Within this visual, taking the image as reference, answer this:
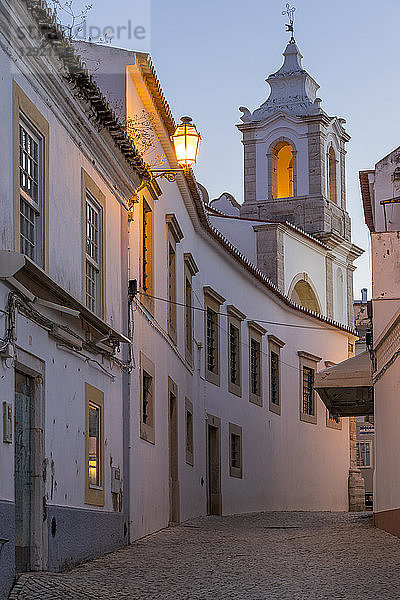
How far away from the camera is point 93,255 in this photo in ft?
45.6

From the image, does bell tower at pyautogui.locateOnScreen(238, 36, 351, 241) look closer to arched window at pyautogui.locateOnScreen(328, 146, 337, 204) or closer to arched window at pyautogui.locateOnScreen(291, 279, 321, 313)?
arched window at pyautogui.locateOnScreen(328, 146, 337, 204)

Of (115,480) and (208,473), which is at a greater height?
(115,480)

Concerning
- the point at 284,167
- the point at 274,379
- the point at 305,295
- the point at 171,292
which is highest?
the point at 284,167

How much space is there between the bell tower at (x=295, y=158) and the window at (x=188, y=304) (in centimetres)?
2149

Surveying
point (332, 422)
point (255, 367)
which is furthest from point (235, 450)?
point (332, 422)

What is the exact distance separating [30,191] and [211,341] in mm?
15504

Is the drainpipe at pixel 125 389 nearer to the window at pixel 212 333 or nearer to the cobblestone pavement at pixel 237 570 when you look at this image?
the cobblestone pavement at pixel 237 570

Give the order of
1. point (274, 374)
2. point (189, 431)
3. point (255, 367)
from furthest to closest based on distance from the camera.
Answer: point (274, 374), point (255, 367), point (189, 431)

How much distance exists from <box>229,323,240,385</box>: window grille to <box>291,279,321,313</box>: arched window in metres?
14.3

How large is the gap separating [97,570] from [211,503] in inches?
553

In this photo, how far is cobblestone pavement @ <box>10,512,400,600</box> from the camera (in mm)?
10008

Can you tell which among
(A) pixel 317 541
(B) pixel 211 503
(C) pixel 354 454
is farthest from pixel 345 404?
(C) pixel 354 454

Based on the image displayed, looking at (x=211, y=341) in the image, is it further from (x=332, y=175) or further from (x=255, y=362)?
(x=332, y=175)

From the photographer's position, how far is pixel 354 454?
37438 mm
